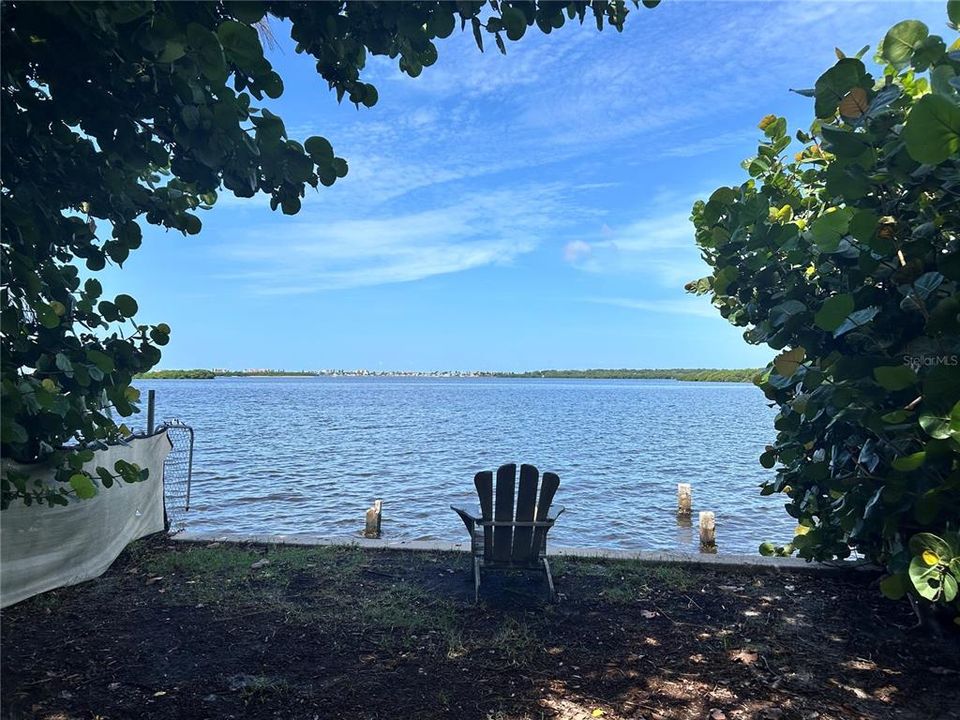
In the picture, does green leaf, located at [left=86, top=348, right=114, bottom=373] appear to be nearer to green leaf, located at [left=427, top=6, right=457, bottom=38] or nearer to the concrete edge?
green leaf, located at [left=427, top=6, right=457, bottom=38]

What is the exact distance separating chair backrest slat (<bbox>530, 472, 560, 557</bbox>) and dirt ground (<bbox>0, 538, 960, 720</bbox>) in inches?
14.8

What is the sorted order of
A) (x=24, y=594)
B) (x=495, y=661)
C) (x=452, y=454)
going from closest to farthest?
(x=495, y=661)
(x=24, y=594)
(x=452, y=454)

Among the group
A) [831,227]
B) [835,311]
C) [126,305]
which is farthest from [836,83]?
[126,305]

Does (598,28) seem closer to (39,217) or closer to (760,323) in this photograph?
(760,323)

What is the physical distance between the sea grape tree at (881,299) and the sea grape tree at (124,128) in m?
1.42

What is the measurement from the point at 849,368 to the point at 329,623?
11.5 feet

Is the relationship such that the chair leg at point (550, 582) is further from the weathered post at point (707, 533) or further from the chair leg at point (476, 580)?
the weathered post at point (707, 533)

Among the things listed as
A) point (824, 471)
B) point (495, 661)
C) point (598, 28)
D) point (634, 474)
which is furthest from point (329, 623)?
point (634, 474)

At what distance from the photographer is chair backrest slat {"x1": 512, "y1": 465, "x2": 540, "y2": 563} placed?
4695 mm

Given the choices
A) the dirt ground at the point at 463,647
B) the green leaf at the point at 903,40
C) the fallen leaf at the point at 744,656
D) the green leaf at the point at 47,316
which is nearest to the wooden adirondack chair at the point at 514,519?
the dirt ground at the point at 463,647

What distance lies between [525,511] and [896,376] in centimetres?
285

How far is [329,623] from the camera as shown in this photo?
3910 mm

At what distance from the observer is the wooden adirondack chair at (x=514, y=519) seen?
467cm

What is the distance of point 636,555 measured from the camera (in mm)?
5453
